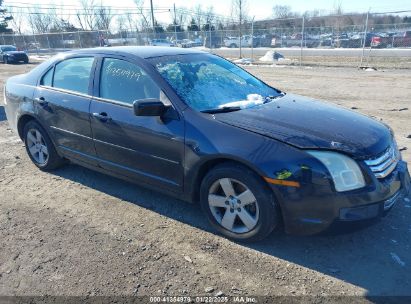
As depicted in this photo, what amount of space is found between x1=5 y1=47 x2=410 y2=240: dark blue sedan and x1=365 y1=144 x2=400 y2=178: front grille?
0.03 ft

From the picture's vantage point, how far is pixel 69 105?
4164 mm

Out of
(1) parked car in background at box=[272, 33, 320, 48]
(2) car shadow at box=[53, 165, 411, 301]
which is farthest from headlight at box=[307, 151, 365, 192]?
(1) parked car in background at box=[272, 33, 320, 48]

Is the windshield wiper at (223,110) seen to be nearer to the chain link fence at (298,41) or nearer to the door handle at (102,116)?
the door handle at (102,116)

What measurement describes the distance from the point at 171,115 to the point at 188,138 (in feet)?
0.94

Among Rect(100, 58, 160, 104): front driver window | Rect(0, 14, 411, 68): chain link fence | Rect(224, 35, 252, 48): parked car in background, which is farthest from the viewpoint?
Rect(224, 35, 252, 48): parked car in background

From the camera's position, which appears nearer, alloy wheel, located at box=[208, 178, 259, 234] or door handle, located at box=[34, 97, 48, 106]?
alloy wheel, located at box=[208, 178, 259, 234]

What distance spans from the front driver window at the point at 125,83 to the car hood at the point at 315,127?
815 millimetres

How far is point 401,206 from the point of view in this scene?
12.3 feet

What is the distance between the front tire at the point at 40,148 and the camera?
4758 millimetres

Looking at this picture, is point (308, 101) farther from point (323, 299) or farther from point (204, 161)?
point (323, 299)

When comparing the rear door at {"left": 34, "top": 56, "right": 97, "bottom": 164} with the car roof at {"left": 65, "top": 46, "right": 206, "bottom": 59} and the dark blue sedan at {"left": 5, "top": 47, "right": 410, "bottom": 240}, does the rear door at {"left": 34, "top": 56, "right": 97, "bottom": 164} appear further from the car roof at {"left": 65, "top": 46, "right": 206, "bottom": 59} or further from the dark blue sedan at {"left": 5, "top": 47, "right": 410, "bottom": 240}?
the car roof at {"left": 65, "top": 46, "right": 206, "bottom": 59}

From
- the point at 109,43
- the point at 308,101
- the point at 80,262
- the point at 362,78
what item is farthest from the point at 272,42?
the point at 80,262

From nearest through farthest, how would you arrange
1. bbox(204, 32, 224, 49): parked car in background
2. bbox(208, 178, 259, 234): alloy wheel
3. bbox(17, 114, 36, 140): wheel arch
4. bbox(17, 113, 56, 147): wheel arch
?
bbox(208, 178, 259, 234): alloy wheel
bbox(17, 113, 56, 147): wheel arch
bbox(17, 114, 36, 140): wheel arch
bbox(204, 32, 224, 49): parked car in background

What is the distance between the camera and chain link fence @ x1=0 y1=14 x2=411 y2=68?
66.5 ft
